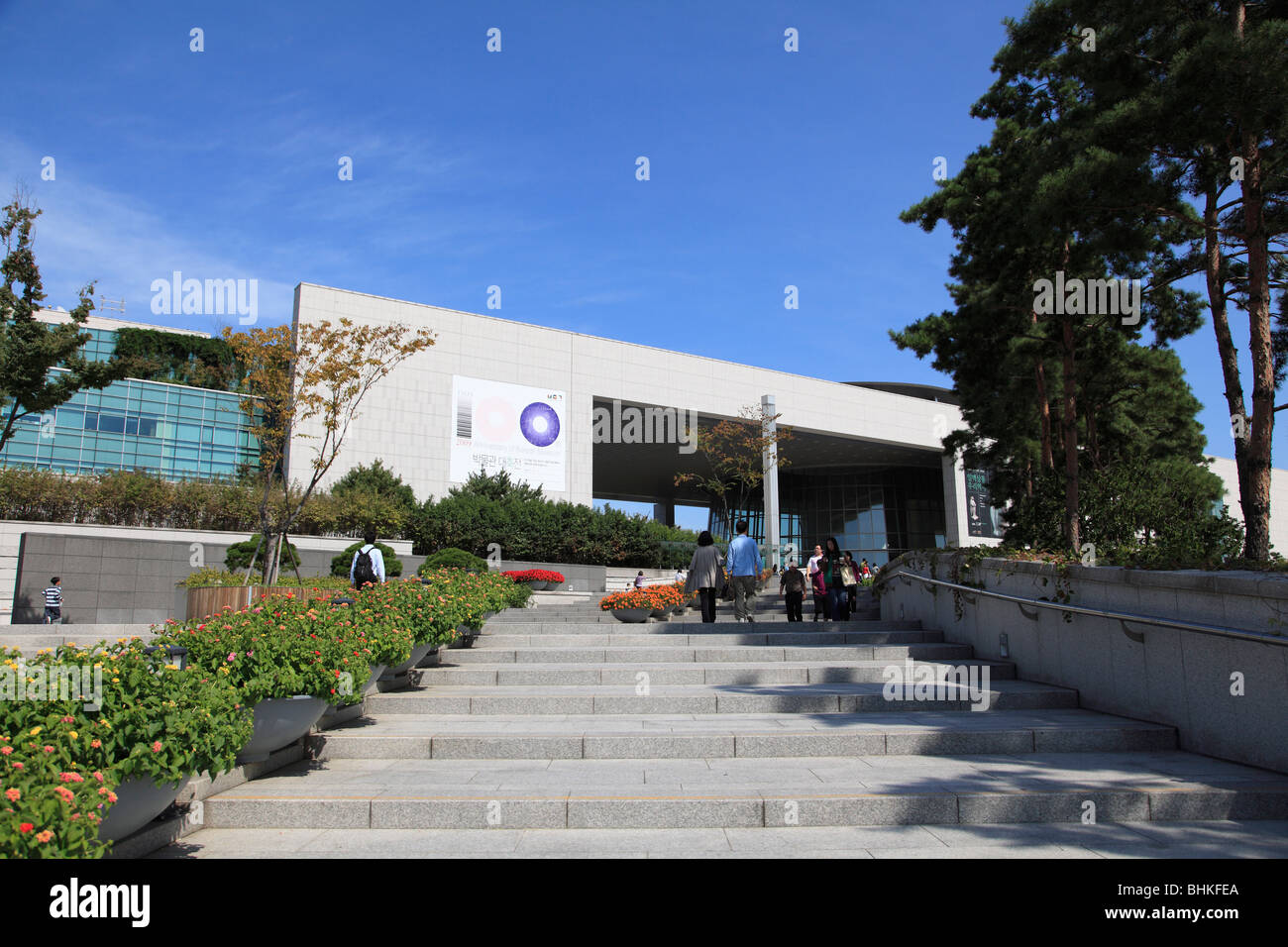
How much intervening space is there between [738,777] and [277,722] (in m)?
3.21

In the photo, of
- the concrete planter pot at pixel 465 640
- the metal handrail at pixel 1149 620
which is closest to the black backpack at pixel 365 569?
the concrete planter pot at pixel 465 640

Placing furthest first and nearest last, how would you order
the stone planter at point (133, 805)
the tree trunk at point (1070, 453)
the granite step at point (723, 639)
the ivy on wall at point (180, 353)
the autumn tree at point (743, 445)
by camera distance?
the ivy on wall at point (180, 353) → the autumn tree at point (743, 445) → the tree trunk at point (1070, 453) → the granite step at point (723, 639) → the stone planter at point (133, 805)

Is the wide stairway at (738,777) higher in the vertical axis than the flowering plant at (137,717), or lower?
lower

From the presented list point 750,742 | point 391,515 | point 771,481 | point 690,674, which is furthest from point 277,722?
point 771,481

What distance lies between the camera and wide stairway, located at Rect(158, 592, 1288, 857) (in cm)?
451

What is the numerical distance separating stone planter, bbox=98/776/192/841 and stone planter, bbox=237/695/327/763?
119 cm

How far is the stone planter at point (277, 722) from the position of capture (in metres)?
5.18

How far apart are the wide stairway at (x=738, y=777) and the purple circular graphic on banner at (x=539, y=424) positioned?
2471 cm

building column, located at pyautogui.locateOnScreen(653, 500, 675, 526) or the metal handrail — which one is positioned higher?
building column, located at pyautogui.locateOnScreen(653, 500, 675, 526)

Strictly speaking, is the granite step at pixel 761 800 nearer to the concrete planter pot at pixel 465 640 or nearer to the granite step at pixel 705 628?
the concrete planter pot at pixel 465 640

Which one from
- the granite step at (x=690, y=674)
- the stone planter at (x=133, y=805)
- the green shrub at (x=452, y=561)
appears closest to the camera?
the stone planter at (x=133, y=805)

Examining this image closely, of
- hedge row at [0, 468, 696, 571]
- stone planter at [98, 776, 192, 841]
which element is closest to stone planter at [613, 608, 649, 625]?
hedge row at [0, 468, 696, 571]

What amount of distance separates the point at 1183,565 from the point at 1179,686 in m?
0.99

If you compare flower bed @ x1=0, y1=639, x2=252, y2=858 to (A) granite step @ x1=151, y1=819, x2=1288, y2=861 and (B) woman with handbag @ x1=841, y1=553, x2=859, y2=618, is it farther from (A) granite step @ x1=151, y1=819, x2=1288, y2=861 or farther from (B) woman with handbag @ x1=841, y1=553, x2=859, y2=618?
(B) woman with handbag @ x1=841, y1=553, x2=859, y2=618
